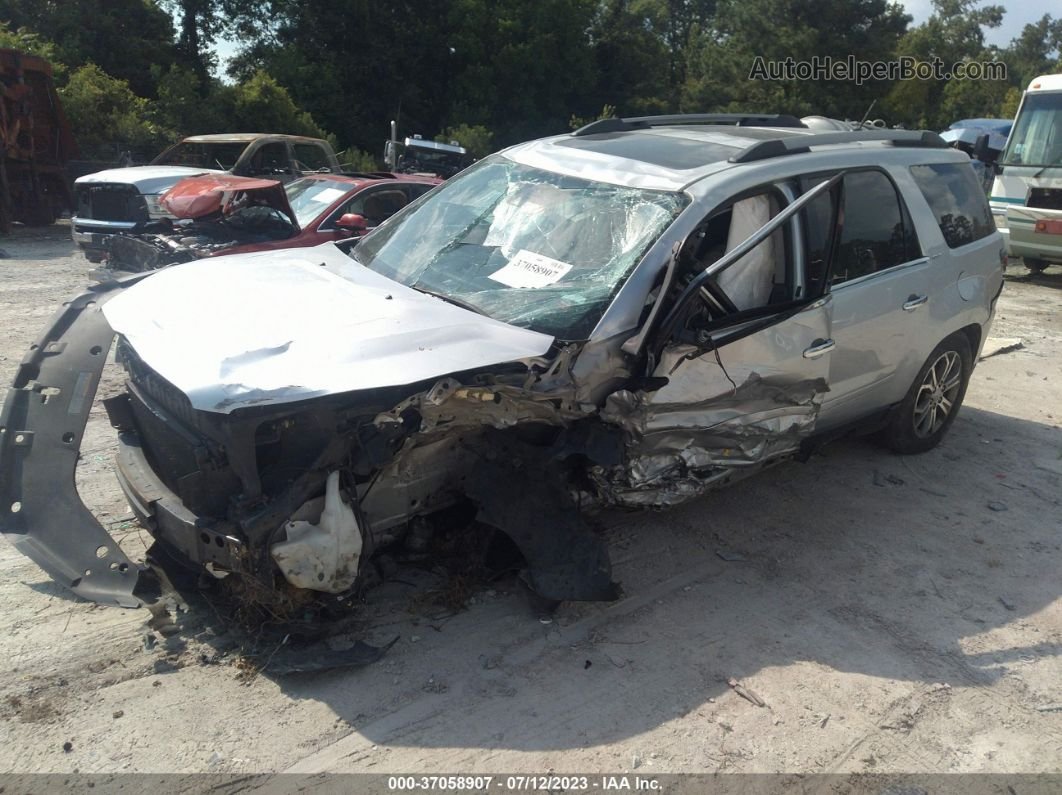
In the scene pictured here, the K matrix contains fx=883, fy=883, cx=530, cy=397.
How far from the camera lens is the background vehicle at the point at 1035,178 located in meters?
12.2

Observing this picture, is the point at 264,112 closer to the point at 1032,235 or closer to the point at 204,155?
the point at 204,155

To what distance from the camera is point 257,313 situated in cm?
367

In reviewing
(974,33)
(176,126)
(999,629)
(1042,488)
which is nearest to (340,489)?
(999,629)

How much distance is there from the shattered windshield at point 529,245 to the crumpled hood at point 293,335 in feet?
0.65

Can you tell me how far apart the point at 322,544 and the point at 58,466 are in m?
1.32

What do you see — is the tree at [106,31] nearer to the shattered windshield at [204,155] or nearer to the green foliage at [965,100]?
the shattered windshield at [204,155]

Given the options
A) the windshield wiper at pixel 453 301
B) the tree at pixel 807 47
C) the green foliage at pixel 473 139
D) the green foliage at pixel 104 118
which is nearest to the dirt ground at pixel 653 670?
the windshield wiper at pixel 453 301

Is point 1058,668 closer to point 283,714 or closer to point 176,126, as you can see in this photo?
point 283,714

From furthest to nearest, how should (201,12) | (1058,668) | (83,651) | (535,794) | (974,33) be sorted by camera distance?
(974,33) → (201,12) → (1058,668) → (83,651) → (535,794)

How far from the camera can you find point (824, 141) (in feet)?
16.2

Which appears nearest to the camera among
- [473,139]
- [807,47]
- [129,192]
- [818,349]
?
[818,349]

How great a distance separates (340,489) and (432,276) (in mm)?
1412

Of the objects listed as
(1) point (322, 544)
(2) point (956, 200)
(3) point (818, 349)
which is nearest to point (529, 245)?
(3) point (818, 349)

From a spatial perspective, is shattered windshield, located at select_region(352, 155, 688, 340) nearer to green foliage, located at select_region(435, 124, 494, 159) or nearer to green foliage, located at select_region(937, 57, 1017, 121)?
green foliage, located at select_region(435, 124, 494, 159)
